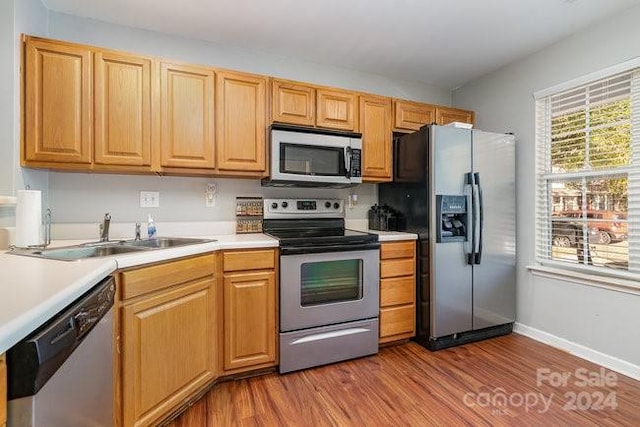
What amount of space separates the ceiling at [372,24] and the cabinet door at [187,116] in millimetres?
433

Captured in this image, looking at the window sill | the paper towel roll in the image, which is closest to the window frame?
the window sill

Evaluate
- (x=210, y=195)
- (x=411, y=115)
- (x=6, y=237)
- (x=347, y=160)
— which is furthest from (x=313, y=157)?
(x=6, y=237)

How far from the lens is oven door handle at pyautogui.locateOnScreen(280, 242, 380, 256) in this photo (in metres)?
2.08

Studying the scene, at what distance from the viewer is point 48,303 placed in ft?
2.41

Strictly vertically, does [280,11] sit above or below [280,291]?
above

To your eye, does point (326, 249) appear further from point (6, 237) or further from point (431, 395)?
point (6, 237)

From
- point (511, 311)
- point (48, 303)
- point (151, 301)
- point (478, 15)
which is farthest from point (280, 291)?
point (478, 15)

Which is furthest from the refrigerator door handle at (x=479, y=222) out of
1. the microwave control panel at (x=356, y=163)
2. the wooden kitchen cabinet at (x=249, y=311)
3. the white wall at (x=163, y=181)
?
the wooden kitchen cabinet at (x=249, y=311)

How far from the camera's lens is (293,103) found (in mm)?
2430

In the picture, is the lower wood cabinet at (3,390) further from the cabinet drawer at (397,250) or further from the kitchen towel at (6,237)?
the cabinet drawer at (397,250)

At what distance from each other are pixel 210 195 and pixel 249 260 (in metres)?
0.79

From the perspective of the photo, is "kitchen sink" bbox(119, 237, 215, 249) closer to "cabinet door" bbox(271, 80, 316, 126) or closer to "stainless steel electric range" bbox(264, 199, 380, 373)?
"stainless steel electric range" bbox(264, 199, 380, 373)

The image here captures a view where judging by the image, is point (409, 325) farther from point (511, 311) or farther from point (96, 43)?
point (96, 43)

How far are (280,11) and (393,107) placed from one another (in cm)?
121
